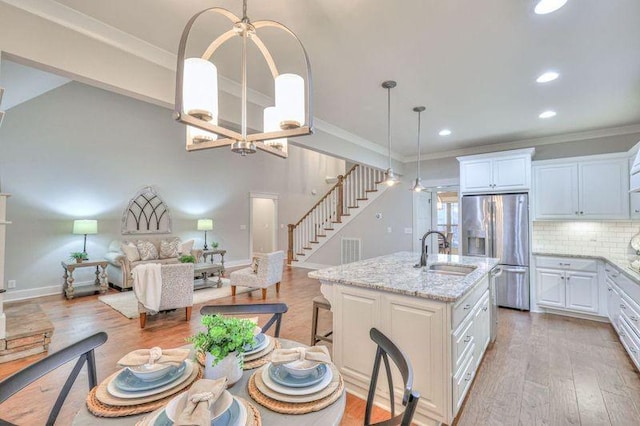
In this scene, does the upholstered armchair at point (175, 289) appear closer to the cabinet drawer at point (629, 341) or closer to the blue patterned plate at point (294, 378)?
the blue patterned plate at point (294, 378)

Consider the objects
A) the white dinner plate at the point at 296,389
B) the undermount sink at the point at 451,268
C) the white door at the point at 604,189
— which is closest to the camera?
the white dinner plate at the point at 296,389

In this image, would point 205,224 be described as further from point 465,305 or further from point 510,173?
point 510,173

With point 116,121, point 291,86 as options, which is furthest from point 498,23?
point 116,121

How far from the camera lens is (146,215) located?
6.47 m

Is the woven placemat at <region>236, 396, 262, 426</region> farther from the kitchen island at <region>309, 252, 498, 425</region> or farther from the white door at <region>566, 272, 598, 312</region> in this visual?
the white door at <region>566, 272, 598, 312</region>

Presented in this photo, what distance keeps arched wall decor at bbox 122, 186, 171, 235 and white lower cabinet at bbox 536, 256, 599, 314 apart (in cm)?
732

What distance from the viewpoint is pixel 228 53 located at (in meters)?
2.47

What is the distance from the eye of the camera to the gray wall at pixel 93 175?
4887 mm

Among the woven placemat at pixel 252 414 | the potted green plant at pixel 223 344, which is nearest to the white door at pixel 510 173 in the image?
the potted green plant at pixel 223 344

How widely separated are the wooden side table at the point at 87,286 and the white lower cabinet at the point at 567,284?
7334 millimetres

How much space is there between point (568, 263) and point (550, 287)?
0.43 meters


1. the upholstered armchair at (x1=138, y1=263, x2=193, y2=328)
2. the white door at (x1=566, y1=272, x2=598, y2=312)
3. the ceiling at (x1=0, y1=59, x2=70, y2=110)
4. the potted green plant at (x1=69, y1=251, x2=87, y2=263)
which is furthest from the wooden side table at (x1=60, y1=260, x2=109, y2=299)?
the white door at (x1=566, y1=272, x2=598, y2=312)

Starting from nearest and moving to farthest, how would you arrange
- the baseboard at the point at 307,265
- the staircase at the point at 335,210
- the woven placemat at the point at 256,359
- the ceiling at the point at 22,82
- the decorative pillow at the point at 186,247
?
1. the woven placemat at the point at 256,359
2. the ceiling at the point at 22,82
3. the decorative pillow at the point at 186,247
4. the staircase at the point at 335,210
5. the baseboard at the point at 307,265

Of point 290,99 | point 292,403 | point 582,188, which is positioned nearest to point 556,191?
point 582,188
